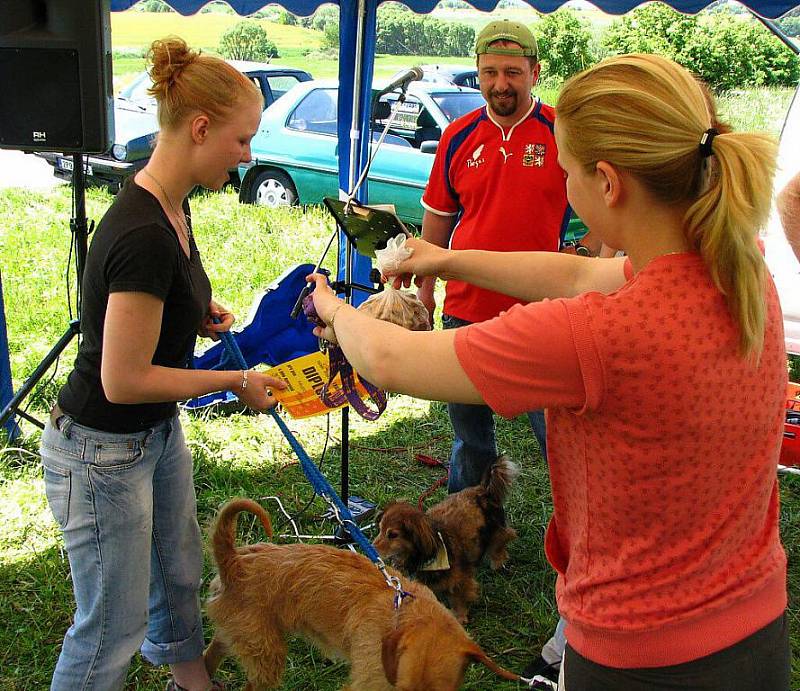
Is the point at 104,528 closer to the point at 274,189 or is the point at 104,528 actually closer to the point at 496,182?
the point at 496,182

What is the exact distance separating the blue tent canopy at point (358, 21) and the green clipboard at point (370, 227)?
2631mm

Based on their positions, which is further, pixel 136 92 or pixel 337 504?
pixel 136 92

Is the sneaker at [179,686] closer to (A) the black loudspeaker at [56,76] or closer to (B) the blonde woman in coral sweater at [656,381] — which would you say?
(B) the blonde woman in coral sweater at [656,381]

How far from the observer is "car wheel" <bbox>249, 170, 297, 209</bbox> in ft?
32.1

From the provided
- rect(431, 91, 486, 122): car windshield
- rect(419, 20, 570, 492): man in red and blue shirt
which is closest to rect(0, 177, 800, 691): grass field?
rect(419, 20, 570, 492): man in red and blue shirt

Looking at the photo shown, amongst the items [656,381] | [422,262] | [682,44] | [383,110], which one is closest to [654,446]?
[656,381]

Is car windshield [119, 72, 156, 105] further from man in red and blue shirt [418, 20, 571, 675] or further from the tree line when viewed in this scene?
man in red and blue shirt [418, 20, 571, 675]

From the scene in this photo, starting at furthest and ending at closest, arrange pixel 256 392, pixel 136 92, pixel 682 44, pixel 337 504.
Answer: pixel 682 44 → pixel 136 92 → pixel 337 504 → pixel 256 392

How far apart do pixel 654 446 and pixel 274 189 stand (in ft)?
29.8

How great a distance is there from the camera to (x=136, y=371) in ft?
6.19

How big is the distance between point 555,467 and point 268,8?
4.93m

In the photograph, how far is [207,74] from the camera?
1.98 m

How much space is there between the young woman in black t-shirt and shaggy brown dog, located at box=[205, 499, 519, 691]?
0.38m

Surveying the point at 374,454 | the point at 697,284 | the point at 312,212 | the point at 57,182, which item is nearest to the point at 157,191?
the point at 697,284
